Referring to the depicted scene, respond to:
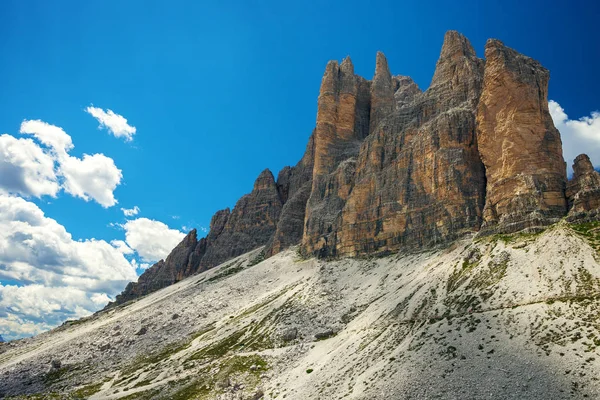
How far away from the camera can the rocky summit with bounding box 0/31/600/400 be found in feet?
125

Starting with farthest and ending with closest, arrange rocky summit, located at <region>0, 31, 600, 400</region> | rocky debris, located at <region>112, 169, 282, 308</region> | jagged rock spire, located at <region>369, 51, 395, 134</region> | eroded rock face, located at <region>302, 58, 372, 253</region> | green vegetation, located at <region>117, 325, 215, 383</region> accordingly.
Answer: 1. rocky debris, located at <region>112, 169, 282, 308</region>
2. jagged rock spire, located at <region>369, 51, 395, 134</region>
3. eroded rock face, located at <region>302, 58, 372, 253</region>
4. green vegetation, located at <region>117, 325, 215, 383</region>
5. rocky summit, located at <region>0, 31, 600, 400</region>

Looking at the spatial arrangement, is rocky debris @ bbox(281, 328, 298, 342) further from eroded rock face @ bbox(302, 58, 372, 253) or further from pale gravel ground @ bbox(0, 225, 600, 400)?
eroded rock face @ bbox(302, 58, 372, 253)

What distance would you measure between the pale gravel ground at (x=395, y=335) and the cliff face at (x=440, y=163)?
339 inches

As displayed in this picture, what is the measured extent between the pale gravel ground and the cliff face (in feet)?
28.3

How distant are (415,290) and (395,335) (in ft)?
42.1

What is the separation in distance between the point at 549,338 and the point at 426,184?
60610 millimetres

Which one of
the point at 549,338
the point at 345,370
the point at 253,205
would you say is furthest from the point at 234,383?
the point at 253,205

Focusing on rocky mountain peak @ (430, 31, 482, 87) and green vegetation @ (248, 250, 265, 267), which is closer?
rocky mountain peak @ (430, 31, 482, 87)

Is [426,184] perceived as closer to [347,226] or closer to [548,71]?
[347,226]

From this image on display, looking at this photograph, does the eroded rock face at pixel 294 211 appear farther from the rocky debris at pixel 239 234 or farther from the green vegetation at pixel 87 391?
the green vegetation at pixel 87 391

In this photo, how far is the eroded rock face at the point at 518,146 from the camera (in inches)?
2571

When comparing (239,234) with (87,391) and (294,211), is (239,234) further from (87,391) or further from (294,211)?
(87,391)

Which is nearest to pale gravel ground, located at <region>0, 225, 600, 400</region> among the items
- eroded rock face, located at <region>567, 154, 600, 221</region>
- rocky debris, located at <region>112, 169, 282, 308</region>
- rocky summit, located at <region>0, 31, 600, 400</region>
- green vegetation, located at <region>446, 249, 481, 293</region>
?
rocky summit, located at <region>0, 31, 600, 400</region>

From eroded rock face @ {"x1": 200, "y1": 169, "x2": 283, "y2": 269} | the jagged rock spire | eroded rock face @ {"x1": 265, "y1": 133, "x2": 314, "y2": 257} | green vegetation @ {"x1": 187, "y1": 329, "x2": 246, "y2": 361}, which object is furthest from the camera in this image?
eroded rock face @ {"x1": 200, "y1": 169, "x2": 283, "y2": 269}
